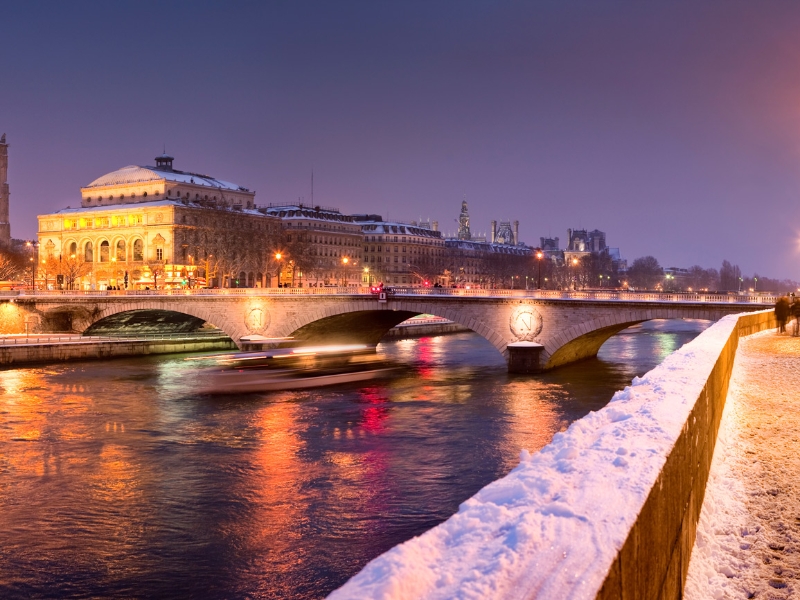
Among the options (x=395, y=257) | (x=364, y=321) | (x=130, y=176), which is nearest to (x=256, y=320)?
(x=364, y=321)

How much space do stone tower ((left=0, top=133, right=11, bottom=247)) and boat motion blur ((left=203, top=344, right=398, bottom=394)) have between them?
10333 centimetres

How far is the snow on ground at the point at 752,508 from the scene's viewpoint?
21.2ft

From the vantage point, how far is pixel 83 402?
3694 cm

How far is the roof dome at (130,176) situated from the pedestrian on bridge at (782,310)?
97444mm

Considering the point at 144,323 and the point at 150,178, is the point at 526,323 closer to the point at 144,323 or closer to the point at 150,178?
the point at 144,323

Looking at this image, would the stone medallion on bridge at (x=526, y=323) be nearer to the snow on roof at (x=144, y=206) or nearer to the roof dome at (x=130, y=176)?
the snow on roof at (x=144, y=206)

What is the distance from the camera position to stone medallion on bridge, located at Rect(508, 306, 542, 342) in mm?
50531

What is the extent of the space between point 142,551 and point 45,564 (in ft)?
5.98

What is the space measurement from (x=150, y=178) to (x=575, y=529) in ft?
392

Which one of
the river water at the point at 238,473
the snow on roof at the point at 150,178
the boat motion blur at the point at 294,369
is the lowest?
the river water at the point at 238,473

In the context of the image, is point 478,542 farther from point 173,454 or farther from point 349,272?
point 349,272

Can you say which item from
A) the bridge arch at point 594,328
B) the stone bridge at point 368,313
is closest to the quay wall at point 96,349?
the stone bridge at point 368,313

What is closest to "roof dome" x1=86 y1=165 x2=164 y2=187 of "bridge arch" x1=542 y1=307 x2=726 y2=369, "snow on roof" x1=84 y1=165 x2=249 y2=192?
"snow on roof" x1=84 y1=165 x2=249 y2=192

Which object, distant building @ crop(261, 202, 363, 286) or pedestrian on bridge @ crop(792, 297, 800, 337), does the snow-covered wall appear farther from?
distant building @ crop(261, 202, 363, 286)
